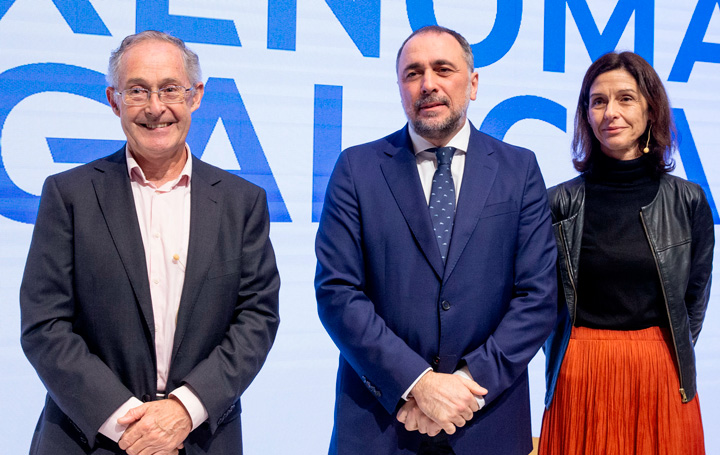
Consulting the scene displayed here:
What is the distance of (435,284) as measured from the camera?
71.1 inches

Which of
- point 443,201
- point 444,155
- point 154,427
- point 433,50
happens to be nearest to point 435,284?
point 443,201

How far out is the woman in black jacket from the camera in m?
2.13

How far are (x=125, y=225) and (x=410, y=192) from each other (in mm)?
750

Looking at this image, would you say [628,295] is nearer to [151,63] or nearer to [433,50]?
[433,50]

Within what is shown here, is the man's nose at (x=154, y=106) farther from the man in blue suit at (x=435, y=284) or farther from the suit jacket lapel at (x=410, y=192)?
the suit jacket lapel at (x=410, y=192)

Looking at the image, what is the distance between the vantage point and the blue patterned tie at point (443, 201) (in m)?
1.85

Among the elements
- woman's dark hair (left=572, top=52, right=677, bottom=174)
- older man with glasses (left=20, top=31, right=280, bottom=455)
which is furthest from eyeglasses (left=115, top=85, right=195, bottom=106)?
woman's dark hair (left=572, top=52, right=677, bottom=174)

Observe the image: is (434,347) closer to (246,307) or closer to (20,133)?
(246,307)

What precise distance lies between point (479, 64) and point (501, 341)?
76.2 inches

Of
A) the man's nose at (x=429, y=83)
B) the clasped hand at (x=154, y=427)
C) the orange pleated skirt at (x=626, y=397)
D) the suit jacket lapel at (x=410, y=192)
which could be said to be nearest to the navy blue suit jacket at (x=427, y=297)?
Result: the suit jacket lapel at (x=410, y=192)

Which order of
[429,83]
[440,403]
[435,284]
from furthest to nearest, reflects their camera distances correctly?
[429,83] < [435,284] < [440,403]

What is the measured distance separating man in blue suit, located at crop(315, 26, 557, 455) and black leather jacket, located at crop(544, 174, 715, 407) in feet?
0.88

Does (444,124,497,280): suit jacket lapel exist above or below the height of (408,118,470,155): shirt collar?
below

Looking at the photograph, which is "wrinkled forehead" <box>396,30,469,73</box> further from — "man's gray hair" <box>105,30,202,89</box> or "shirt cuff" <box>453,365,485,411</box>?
"shirt cuff" <box>453,365,485,411</box>
